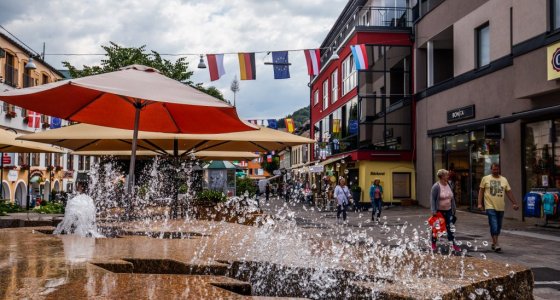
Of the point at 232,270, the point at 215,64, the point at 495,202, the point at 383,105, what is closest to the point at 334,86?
the point at 383,105

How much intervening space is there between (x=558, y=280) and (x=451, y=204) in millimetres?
3027

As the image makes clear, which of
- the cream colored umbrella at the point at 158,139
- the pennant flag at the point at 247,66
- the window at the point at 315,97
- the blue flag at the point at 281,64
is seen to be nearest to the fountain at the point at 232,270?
the cream colored umbrella at the point at 158,139

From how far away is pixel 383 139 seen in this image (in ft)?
93.8

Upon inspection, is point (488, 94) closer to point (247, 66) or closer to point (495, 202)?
point (247, 66)

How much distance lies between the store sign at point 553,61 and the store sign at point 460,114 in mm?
5709

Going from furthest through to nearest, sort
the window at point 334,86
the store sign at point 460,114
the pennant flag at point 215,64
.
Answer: the window at point 334,86 → the pennant flag at point 215,64 → the store sign at point 460,114

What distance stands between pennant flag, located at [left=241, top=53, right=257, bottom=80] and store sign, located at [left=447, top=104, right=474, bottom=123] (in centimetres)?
803

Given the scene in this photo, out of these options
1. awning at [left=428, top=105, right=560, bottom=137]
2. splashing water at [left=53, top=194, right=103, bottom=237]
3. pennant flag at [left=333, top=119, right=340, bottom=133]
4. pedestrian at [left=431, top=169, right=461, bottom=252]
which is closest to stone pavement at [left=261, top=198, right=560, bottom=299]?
pedestrian at [left=431, top=169, right=461, bottom=252]

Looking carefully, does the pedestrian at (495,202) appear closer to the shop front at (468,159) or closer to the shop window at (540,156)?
the shop window at (540,156)

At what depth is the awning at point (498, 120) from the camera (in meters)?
13.6

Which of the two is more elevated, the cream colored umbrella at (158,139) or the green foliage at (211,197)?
the cream colored umbrella at (158,139)

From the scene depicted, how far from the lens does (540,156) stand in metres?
15.1

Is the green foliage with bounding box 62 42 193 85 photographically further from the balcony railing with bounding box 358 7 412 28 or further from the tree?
the balcony railing with bounding box 358 7 412 28

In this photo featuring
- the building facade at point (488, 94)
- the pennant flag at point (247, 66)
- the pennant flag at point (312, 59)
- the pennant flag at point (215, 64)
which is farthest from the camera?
the pennant flag at point (312, 59)
